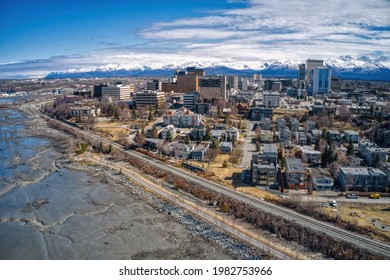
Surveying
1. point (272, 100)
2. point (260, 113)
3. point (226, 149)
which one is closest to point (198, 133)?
point (226, 149)

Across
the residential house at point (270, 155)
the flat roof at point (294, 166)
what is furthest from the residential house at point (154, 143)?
the flat roof at point (294, 166)

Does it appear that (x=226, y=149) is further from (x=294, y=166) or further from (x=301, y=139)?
(x=294, y=166)

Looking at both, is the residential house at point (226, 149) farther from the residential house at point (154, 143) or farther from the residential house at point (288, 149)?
the residential house at point (154, 143)

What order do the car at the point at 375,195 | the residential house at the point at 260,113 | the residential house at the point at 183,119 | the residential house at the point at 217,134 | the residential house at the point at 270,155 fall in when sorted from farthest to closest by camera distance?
the residential house at the point at 260,113, the residential house at the point at 183,119, the residential house at the point at 217,134, the residential house at the point at 270,155, the car at the point at 375,195

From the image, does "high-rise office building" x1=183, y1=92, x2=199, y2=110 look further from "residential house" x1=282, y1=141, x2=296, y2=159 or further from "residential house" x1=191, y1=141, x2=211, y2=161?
"residential house" x1=191, y1=141, x2=211, y2=161

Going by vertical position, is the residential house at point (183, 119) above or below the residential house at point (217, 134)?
above

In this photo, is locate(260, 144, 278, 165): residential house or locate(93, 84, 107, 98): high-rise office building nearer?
locate(260, 144, 278, 165): residential house

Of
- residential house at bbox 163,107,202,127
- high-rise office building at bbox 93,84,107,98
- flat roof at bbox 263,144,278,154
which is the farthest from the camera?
high-rise office building at bbox 93,84,107,98

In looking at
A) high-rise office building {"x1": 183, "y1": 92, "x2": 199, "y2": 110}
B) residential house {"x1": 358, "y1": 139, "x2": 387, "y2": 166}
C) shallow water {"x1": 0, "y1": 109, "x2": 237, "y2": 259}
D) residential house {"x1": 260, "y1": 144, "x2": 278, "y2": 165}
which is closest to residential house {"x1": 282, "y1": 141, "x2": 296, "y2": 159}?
residential house {"x1": 260, "y1": 144, "x2": 278, "y2": 165}
